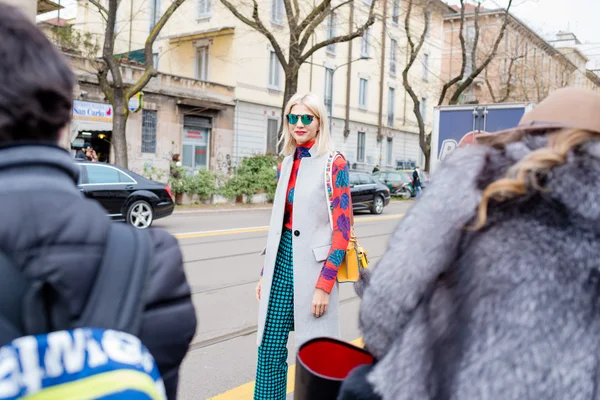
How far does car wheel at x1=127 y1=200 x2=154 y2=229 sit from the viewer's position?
12641 mm

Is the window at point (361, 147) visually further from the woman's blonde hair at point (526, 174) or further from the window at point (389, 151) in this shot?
the woman's blonde hair at point (526, 174)

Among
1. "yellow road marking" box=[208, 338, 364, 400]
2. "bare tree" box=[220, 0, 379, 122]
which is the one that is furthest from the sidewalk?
"yellow road marking" box=[208, 338, 364, 400]

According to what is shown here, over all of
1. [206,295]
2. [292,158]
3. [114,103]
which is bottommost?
[206,295]

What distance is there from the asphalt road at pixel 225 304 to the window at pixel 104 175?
1590 millimetres

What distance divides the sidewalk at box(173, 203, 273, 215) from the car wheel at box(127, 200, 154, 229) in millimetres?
4255

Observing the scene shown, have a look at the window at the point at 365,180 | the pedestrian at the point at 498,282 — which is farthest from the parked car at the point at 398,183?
the pedestrian at the point at 498,282

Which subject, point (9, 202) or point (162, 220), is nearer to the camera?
point (9, 202)

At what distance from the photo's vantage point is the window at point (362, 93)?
37688 mm

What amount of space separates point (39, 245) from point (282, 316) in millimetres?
2073

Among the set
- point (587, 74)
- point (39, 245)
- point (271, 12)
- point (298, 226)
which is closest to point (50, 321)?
point (39, 245)

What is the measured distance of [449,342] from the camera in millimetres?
1288

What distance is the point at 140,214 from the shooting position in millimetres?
12898

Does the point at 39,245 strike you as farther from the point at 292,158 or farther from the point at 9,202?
the point at 292,158

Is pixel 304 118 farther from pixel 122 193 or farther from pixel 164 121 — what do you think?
pixel 164 121
